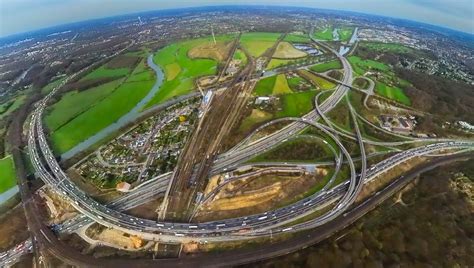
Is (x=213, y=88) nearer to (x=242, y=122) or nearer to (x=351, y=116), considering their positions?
(x=242, y=122)

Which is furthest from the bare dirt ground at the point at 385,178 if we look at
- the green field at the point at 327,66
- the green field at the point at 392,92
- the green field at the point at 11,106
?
the green field at the point at 11,106

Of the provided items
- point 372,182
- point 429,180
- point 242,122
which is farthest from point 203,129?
point 429,180

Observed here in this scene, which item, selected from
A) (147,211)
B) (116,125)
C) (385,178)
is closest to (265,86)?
(116,125)

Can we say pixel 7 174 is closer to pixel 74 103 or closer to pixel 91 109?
pixel 91 109

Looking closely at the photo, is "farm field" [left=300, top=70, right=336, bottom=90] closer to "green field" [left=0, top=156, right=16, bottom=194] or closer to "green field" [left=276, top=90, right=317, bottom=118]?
"green field" [left=276, top=90, right=317, bottom=118]

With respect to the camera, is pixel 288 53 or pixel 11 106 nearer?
pixel 11 106

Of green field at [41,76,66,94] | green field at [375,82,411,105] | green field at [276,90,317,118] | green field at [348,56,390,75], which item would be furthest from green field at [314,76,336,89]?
green field at [41,76,66,94]

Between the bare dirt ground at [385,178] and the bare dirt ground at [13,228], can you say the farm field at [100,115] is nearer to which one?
the bare dirt ground at [13,228]
